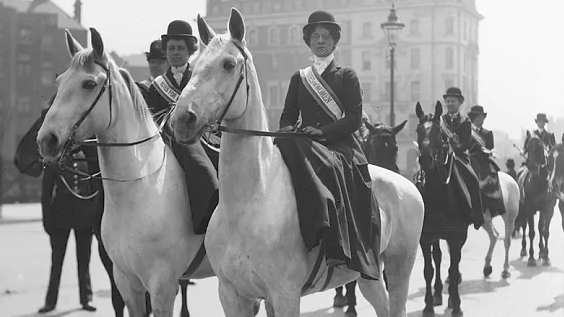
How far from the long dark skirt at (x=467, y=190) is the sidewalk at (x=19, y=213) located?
19.3 metres

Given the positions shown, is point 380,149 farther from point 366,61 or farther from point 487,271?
point 366,61

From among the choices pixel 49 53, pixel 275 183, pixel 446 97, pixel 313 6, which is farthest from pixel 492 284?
pixel 313 6

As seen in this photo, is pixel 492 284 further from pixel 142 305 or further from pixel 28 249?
pixel 28 249

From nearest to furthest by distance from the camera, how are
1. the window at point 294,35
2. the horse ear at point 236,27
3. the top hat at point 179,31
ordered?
1. the horse ear at point 236,27
2. the top hat at point 179,31
3. the window at point 294,35

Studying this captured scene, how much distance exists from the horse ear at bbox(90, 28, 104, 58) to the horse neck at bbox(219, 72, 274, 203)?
170 centimetres

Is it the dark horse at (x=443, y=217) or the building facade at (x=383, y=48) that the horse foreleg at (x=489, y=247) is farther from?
the building facade at (x=383, y=48)

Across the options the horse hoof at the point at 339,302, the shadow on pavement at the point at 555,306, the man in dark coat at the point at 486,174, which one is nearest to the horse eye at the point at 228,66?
the horse hoof at the point at 339,302

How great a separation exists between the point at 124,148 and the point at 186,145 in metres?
0.76

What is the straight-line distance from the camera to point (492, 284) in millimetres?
13867

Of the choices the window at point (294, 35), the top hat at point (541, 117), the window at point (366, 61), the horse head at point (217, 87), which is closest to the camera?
the horse head at point (217, 87)

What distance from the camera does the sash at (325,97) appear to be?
6102mm

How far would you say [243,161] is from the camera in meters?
5.28

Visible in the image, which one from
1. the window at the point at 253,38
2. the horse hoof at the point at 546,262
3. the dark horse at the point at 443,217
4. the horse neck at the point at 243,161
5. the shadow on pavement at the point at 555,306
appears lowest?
the horse hoof at the point at 546,262

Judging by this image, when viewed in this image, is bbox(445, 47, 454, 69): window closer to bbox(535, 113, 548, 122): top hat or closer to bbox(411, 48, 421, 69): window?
bbox(411, 48, 421, 69): window
